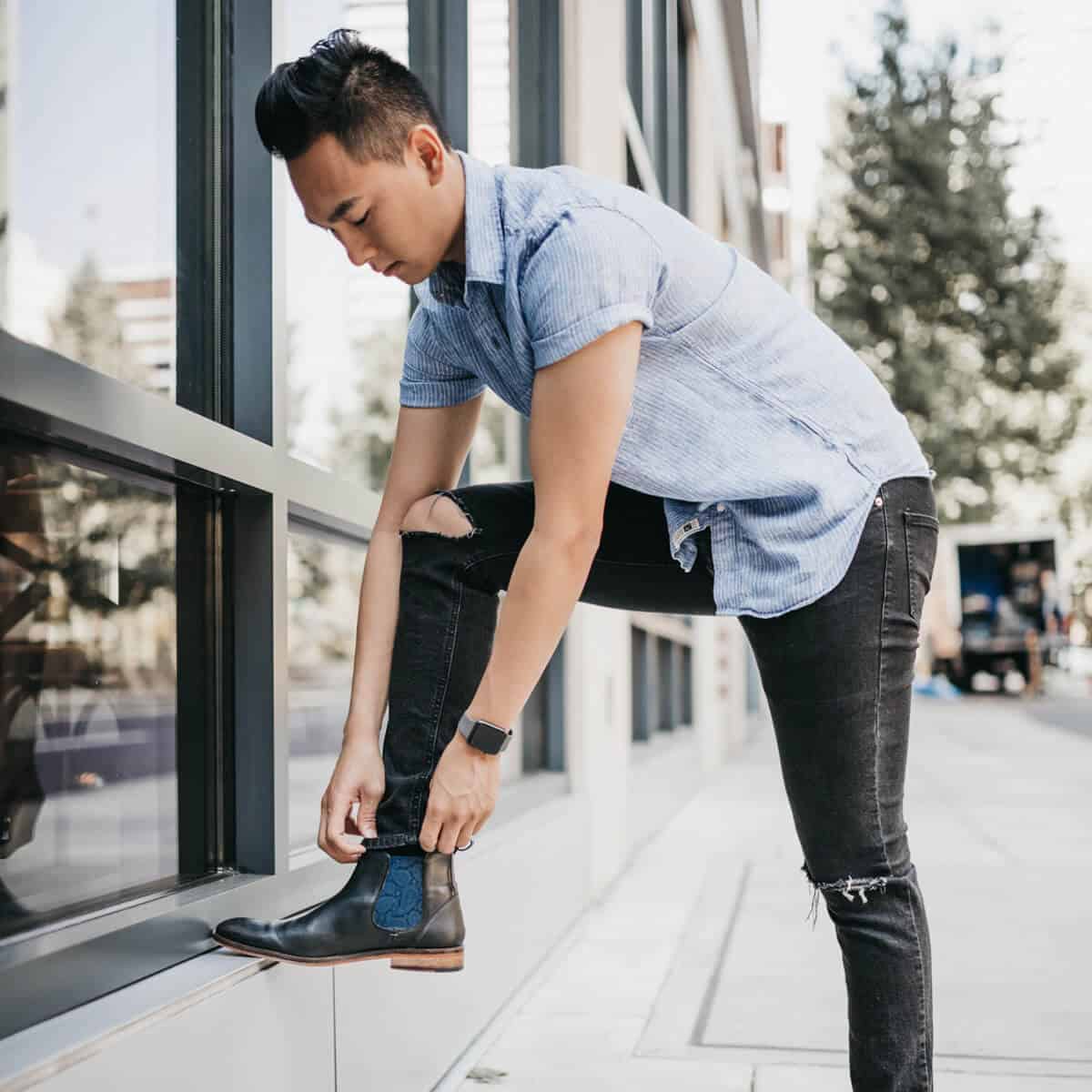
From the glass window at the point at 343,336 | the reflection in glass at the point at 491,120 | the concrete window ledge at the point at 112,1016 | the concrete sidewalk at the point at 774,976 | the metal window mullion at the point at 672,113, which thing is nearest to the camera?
the concrete window ledge at the point at 112,1016

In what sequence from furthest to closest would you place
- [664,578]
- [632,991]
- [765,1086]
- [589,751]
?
[589,751] < [632,991] < [765,1086] < [664,578]

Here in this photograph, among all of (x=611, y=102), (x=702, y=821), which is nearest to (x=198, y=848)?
(x=611, y=102)

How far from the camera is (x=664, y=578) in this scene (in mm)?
1868

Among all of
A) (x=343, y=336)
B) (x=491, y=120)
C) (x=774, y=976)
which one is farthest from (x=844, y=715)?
(x=343, y=336)

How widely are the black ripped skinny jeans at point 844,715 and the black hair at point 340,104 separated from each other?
1.70ft

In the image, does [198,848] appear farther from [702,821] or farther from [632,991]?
[702,821]

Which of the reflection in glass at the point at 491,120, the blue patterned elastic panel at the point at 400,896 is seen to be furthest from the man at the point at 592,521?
the reflection in glass at the point at 491,120

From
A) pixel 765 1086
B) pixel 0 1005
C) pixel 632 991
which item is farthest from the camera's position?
pixel 632 991

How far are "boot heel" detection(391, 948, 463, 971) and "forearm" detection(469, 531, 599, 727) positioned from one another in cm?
34

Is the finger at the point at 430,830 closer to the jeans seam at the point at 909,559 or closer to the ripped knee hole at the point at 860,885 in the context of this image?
the ripped knee hole at the point at 860,885

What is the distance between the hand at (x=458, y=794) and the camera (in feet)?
5.18

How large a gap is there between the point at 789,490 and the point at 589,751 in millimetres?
2483

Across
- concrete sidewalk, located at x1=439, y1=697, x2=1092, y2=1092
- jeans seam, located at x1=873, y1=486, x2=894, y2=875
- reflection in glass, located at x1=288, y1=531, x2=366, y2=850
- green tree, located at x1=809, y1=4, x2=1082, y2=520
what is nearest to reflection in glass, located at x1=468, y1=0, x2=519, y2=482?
reflection in glass, located at x1=288, y1=531, x2=366, y2=850

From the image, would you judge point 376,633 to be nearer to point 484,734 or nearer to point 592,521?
point 484,734
